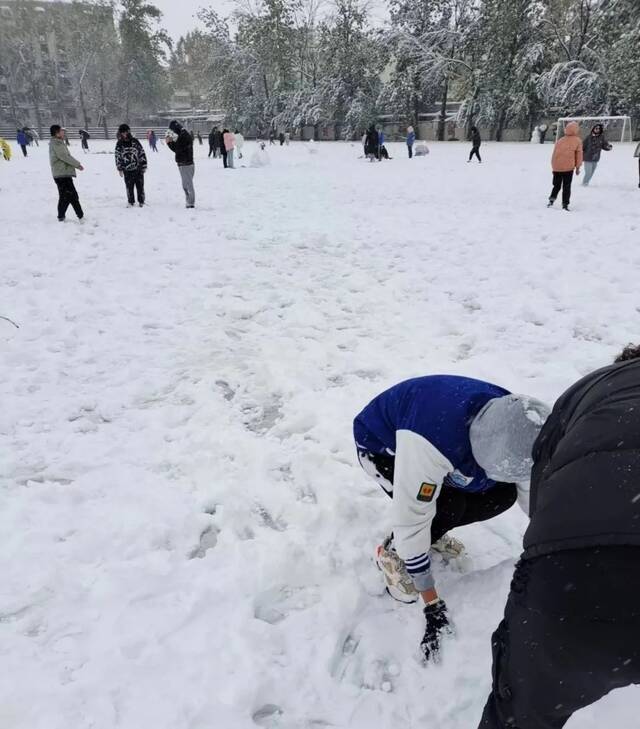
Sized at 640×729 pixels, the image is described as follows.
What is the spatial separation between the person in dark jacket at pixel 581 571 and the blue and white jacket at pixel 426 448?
21.4 inches

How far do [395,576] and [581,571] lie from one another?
1.45m

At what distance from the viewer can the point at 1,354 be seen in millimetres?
4586

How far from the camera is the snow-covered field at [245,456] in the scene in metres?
1.99

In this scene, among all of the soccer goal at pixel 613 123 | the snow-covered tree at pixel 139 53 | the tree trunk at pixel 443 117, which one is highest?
the snow-covered tree at pixel 139 53

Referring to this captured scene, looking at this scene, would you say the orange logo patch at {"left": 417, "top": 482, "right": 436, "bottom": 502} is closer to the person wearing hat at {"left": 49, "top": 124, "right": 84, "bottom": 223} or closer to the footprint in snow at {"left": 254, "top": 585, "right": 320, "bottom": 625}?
the footprint in snow at {"left": 254, "top": 585, "right": 320, "bottom": 625}

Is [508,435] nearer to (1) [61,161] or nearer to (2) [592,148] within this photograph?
(1) [61,161]

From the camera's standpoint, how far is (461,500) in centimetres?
215

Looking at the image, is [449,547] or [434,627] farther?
[449,547]

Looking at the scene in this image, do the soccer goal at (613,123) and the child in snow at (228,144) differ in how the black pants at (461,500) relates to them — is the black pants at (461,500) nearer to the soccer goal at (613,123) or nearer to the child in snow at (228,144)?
the child in snow at (228,144)

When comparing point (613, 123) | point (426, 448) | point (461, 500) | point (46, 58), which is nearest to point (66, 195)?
point (461, 500)

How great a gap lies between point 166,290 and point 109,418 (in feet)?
9.49

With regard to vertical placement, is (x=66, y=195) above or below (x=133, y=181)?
below

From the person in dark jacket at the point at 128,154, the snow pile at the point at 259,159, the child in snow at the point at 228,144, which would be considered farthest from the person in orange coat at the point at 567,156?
the snow pile at the point at 259,159

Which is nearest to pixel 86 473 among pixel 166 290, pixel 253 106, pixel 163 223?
pixel 166 290
